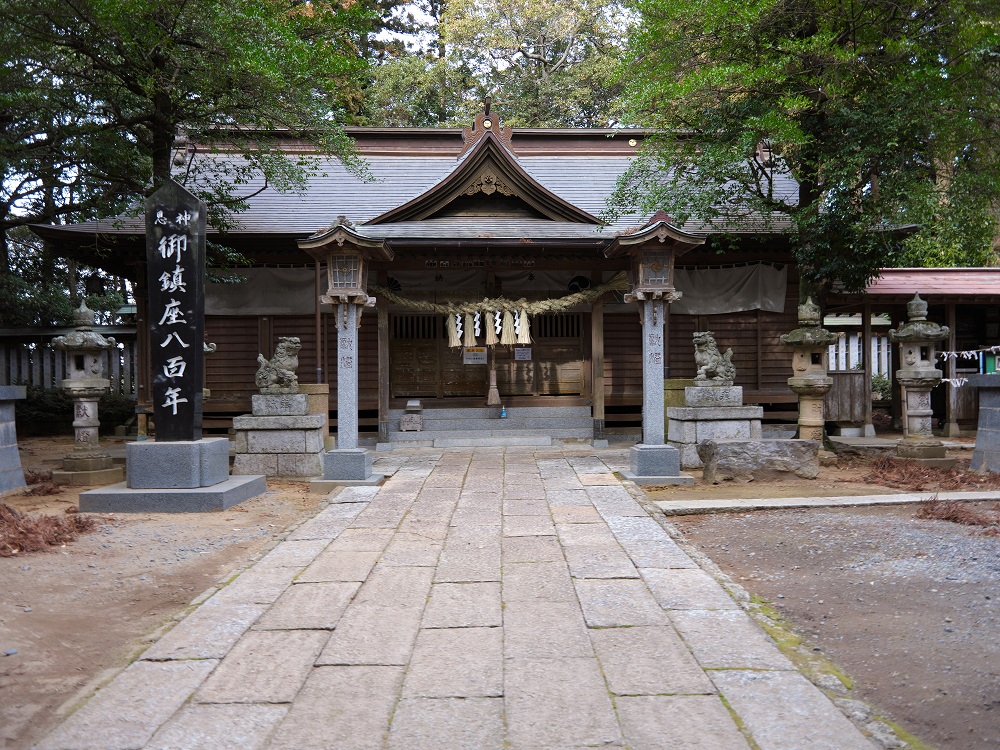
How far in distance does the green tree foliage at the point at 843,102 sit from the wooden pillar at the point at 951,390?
3.54m

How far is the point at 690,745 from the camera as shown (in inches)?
98.0

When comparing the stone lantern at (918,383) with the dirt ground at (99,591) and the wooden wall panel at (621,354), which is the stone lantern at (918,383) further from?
the dirt ground at (99,591)

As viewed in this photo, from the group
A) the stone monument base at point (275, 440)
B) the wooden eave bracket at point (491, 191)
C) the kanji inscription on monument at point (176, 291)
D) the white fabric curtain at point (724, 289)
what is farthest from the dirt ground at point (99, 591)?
the white fabric curtain at point (724, 289)

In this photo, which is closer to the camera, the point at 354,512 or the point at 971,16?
the point at 354,512

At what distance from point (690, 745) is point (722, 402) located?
7.50 meters

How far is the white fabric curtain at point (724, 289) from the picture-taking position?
13852mm

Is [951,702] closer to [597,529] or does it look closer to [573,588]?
[573,588]

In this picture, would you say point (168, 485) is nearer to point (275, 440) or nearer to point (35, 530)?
point (35, 530)

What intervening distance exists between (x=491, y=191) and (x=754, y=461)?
782 cm

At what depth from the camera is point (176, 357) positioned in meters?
7.28

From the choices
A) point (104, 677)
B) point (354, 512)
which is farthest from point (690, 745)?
point (354, 512)

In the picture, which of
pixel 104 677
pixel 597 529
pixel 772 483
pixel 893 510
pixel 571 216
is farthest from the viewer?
pixel 571 216

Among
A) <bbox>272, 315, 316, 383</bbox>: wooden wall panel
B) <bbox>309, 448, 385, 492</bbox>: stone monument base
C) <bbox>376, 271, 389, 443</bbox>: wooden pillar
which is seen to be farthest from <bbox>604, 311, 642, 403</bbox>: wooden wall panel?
<bbox>309, 448, 385, 492</bbox>: stone monument base

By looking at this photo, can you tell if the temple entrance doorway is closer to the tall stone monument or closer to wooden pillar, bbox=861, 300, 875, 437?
wooden pillar, bbox=861, 300, 875, 437
